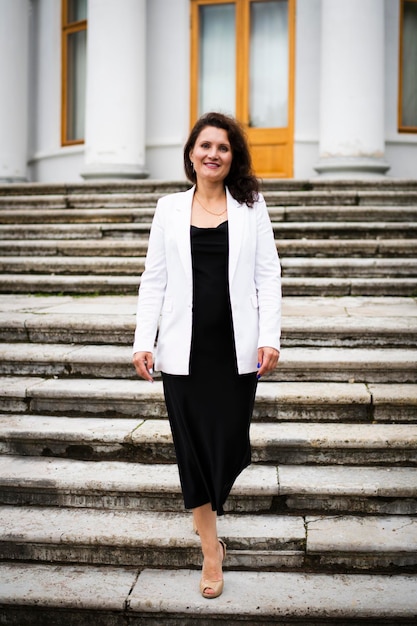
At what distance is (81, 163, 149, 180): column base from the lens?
9.93m

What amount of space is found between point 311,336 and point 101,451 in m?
1.77

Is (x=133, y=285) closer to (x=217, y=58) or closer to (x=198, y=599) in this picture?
(x=198, y=599)

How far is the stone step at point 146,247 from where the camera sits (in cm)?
692

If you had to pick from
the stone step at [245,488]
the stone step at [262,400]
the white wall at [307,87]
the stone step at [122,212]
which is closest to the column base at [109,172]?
the stone step at [122,212]

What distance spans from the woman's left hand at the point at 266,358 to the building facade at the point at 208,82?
6.90 meters

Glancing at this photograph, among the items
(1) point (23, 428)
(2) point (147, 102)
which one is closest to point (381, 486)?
(1) point (23, 428)

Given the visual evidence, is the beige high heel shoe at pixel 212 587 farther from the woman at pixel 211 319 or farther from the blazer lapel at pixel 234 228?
the blazer lapel at pixel 234 228

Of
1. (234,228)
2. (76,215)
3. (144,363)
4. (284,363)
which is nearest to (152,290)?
(144,363)

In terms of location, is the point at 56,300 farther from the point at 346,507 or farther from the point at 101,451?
the point at 346,507

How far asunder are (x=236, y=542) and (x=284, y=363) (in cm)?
145

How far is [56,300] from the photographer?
6.38 m

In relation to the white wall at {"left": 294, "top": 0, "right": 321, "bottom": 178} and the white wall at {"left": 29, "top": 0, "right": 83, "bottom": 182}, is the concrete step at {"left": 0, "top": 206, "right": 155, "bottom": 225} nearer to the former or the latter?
the white wall at {"left": 29, "top": 0, "right": 83, "bottom": 182}

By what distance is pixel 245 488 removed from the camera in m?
3.45

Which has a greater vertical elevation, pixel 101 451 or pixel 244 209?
pixel 244 209
